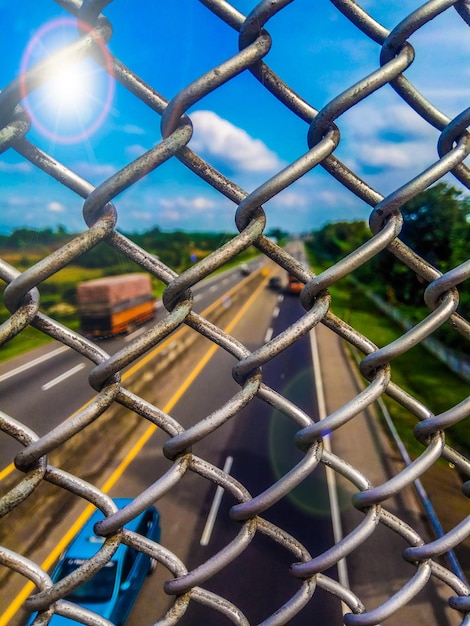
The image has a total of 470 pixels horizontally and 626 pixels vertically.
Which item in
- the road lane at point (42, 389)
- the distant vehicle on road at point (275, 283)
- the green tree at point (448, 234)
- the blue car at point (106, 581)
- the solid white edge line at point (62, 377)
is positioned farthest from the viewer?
the distant vehicle on road at point (275, 283)

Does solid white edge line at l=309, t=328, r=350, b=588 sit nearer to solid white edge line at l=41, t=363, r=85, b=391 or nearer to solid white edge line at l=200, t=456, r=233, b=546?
solid white edge line at l=200, t=456, r=233, b=546

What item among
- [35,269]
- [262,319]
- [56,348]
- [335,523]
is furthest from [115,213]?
[262,319]

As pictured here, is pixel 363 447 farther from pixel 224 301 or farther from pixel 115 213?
pixel 224 301

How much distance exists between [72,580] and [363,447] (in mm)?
9460

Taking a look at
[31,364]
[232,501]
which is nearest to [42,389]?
[31,364]

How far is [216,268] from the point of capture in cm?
74

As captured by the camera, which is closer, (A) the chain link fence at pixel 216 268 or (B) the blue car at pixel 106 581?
(A) the chain link fence at pixel 216 268

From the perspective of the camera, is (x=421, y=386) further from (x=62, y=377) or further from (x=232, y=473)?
(x=62, y=377)

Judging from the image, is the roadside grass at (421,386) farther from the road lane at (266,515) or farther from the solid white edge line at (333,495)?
the road lane at (266,515)

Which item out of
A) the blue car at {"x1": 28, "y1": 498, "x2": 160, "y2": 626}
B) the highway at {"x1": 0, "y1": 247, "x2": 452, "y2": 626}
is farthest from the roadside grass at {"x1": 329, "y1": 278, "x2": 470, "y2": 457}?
A: the blue car at {"x1": 28, "y1": 498, "x2": 160, "y2": 626}

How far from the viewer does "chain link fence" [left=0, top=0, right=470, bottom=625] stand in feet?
2.16

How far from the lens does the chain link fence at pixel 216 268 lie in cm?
66

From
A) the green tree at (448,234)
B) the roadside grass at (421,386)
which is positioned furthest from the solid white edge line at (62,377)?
the green tree at (448,234)

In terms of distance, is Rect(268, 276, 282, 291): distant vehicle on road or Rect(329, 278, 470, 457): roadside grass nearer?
Rect(329, 278, 470, 457): roadside grass
